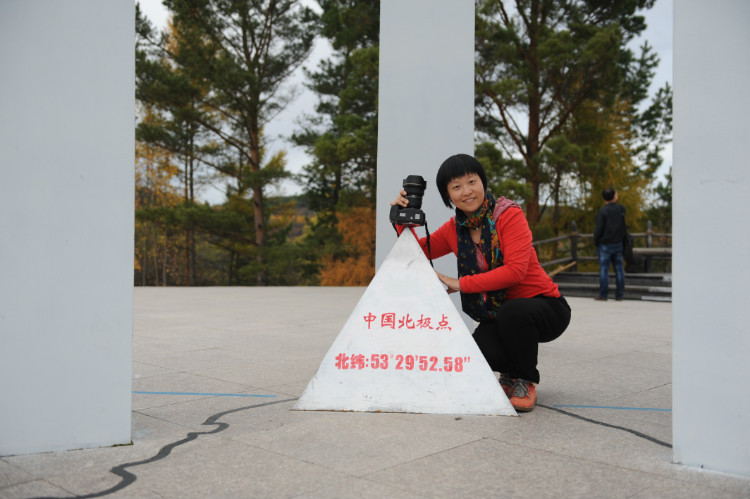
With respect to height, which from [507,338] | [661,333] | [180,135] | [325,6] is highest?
[325,6]

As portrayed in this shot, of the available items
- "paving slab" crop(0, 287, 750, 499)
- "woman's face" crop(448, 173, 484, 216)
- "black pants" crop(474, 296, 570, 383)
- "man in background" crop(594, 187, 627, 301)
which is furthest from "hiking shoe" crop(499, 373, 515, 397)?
"man in background" crop(594, 187, 627, 301)

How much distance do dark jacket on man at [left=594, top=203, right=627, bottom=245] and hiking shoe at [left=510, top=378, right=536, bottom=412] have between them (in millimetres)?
7035

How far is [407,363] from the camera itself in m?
2.94

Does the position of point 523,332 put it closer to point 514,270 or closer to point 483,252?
point 514,270

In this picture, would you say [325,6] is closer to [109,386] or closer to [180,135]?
[180,135]

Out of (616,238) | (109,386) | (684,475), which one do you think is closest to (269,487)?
(109,386)

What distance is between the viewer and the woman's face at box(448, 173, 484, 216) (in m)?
3.06

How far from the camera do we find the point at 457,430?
8.63 ft

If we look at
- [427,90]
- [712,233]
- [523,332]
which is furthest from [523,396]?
[427,90]

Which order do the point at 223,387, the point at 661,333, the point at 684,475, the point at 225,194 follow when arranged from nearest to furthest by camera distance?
the point at 684,475, the point at 223,387, the point at 661,333, the point at 225,194

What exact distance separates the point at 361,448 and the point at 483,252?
48.5 inches

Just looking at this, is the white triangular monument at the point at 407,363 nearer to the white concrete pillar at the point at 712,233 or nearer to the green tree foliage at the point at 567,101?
the white concrete pillar at the point at 712,233

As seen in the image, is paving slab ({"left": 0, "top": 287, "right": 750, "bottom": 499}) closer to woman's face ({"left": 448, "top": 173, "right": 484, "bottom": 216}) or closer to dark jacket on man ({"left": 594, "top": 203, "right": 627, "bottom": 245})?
woman's face ({"left": 448, "top": 173, "right": 484, "bottom": 216})

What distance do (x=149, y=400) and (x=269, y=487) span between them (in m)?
1.53
